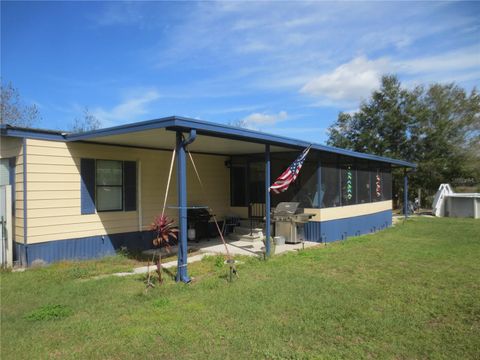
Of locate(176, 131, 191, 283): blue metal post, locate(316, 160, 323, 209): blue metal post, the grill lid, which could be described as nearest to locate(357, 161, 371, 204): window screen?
locate(316, 160, 323, 209): blue metal post

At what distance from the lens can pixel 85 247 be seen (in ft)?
25.6

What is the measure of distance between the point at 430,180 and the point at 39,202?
22.7m

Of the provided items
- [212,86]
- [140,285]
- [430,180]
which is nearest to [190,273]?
[140,285]

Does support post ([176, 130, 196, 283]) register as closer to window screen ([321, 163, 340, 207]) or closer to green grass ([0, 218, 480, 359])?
green grass ([0, 218, 480, 359])

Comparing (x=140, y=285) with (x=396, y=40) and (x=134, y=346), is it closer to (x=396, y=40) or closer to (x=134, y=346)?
(x=134, y=346)

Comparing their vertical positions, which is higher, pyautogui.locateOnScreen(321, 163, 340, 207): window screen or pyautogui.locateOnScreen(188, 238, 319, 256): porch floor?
pyautogui.locateOnScreen(321, 163, 340, 207): window screen

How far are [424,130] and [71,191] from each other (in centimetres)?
2238

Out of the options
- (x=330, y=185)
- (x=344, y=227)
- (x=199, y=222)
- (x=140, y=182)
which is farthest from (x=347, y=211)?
(x=140, y=182)

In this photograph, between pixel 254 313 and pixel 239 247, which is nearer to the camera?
pixel 254 313

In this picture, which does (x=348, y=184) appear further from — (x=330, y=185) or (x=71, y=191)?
(x=71, y=191)

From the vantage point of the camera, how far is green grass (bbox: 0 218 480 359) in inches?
137

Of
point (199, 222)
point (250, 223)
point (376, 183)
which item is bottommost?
point (250, 223)

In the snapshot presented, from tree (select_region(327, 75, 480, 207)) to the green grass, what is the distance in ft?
58.9

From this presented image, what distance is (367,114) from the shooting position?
25.2 m
